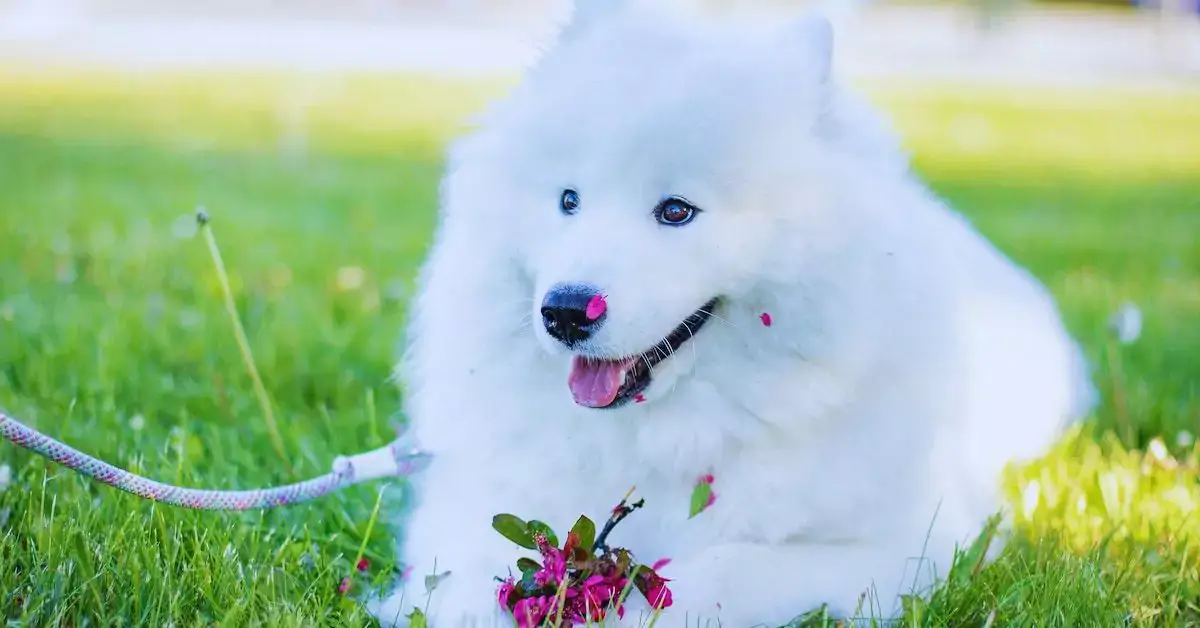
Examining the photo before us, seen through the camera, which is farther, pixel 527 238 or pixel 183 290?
pixel 183 290

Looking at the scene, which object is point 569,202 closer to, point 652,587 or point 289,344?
point 652,587

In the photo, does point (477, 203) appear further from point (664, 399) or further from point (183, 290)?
point (183, 290)

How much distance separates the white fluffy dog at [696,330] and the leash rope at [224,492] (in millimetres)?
199

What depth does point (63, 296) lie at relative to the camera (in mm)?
4836

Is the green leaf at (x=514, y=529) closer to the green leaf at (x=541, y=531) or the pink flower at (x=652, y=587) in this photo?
the green leaf at (x=541, y=531)

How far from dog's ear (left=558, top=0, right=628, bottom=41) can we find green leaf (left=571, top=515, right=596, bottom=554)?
3.62 feet

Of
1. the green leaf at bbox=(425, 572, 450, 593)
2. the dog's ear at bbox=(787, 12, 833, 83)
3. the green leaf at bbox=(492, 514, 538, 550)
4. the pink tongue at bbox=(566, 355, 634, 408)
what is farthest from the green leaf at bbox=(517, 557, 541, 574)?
the dog's ear at bbox=(787, 12, 833, 83)

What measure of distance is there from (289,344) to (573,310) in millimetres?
2284

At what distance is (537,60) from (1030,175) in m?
7.37

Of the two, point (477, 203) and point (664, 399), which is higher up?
point (477, 203)

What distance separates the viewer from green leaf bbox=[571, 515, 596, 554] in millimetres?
2271

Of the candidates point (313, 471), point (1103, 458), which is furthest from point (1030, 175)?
point (313, 471)

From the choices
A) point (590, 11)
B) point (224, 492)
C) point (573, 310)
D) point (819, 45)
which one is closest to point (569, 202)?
point (573, 310)

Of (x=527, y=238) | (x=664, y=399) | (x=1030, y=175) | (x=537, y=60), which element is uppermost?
(x=537, y=60)
